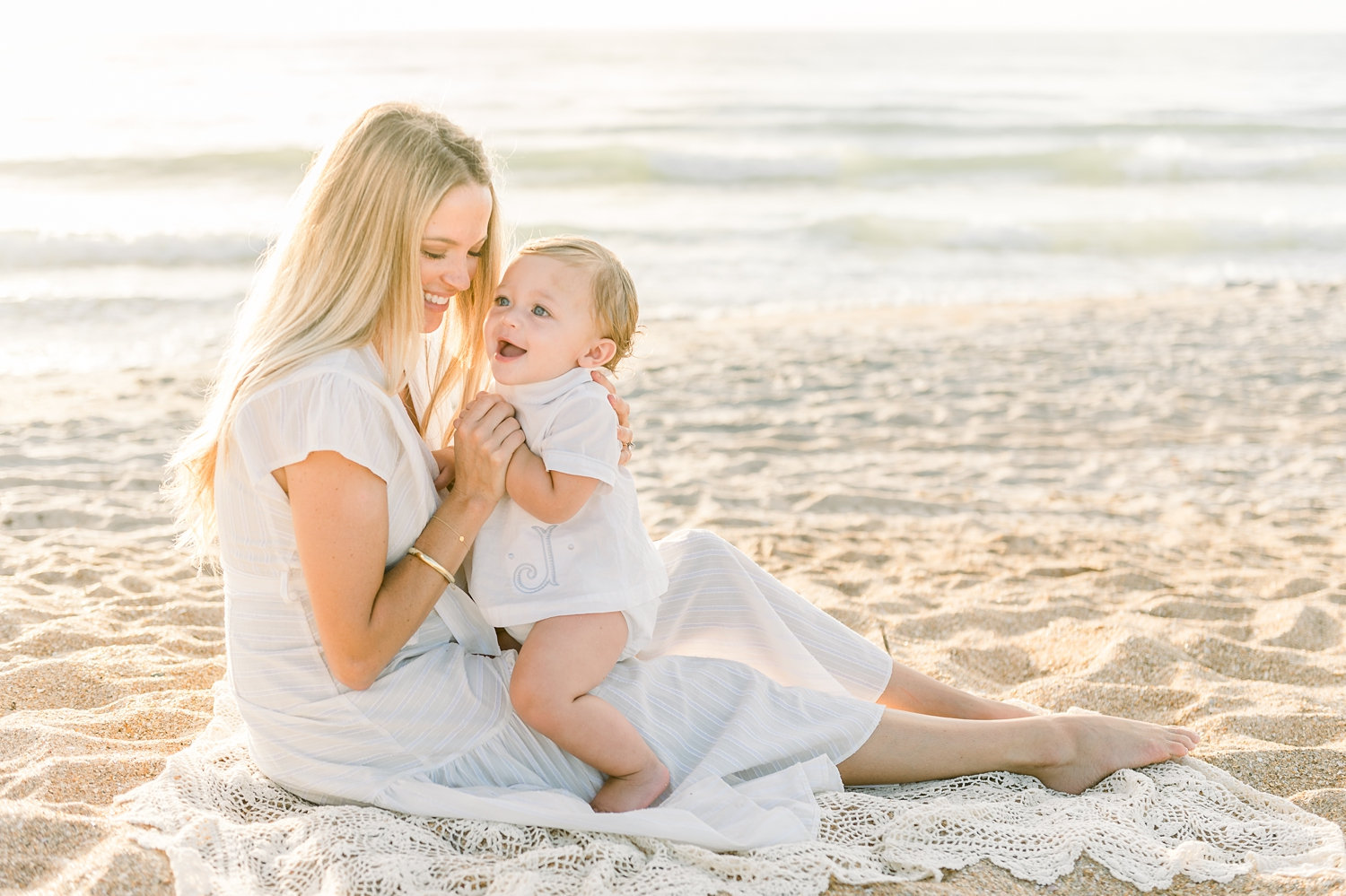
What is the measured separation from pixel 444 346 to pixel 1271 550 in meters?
3.75

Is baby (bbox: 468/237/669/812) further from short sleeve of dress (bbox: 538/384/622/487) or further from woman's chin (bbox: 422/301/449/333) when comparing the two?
woman's chin (bbox: 422/301/449/333)

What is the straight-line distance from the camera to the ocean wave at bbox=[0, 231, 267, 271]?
12172 millimetres

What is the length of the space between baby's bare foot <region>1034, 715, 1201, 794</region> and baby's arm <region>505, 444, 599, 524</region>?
4.39 ft

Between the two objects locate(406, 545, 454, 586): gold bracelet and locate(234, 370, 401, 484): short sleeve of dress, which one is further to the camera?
locate(406, 545, 454, 586): gold bracelet

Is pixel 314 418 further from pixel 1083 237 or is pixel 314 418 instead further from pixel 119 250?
pixel 1083 237

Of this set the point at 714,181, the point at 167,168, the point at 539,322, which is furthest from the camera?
the point at 714,181

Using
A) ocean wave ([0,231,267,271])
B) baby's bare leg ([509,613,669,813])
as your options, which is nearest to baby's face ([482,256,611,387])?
baby's bare leg ([509,613,669,813])

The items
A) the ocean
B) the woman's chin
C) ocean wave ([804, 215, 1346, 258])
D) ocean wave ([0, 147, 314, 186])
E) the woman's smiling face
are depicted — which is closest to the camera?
the woman's smiling face

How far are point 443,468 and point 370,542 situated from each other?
423mm

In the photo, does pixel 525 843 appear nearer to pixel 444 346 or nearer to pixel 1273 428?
pixel 444 346

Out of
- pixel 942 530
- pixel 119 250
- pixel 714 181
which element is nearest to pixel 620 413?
pixel 942 530

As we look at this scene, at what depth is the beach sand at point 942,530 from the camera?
3.04 m

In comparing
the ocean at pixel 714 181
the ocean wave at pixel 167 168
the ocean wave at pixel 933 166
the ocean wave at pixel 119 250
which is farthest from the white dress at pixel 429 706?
the ocean wave at pixel 933 166

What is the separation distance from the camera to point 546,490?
252 cm
